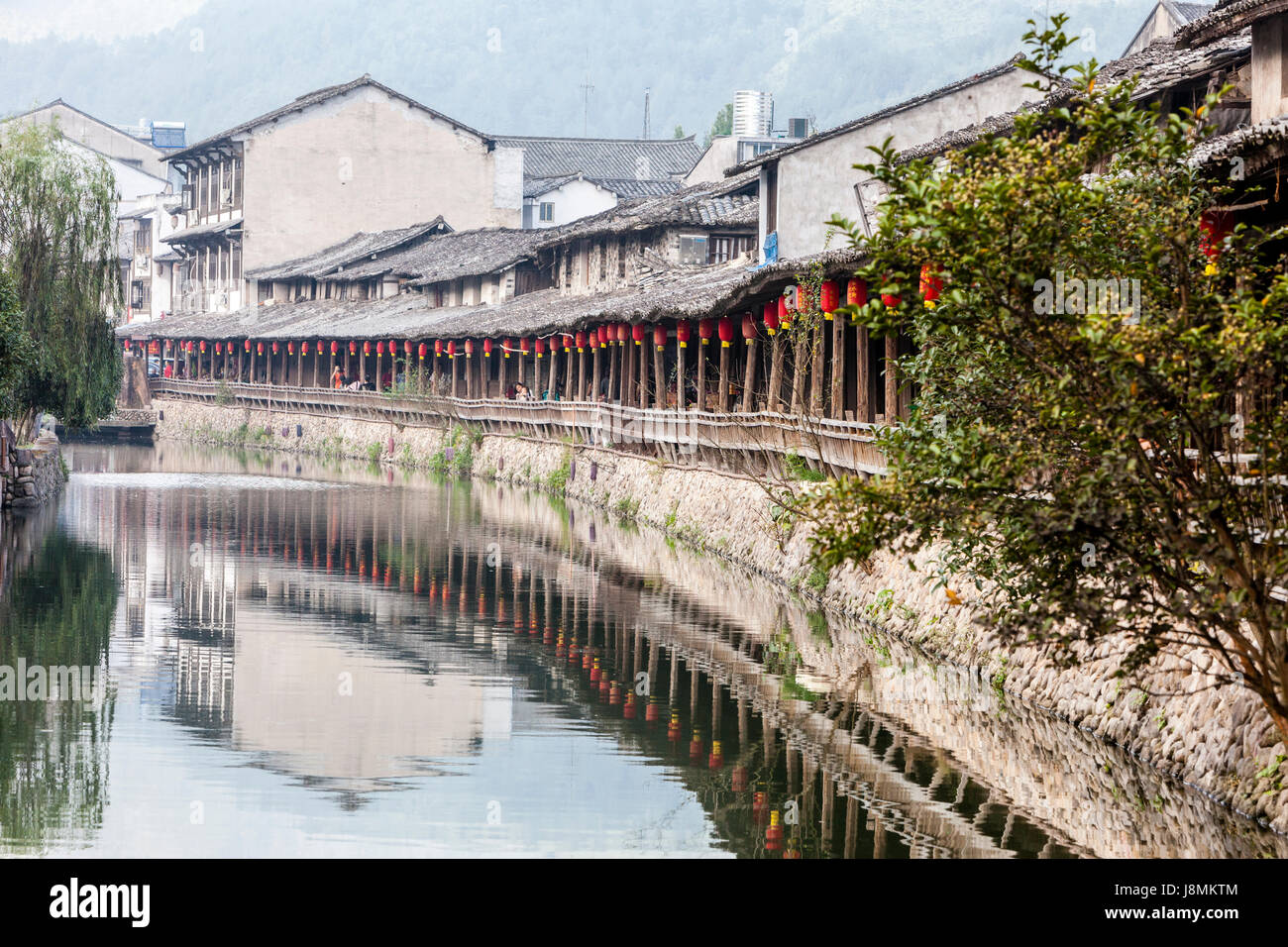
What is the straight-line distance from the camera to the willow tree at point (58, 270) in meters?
37.4

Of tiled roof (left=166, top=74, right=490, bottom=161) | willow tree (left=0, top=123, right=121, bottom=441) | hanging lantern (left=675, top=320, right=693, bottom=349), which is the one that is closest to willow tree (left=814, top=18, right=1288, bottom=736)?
hanging lantern (left=675, top=320, right=693, bottom=349)

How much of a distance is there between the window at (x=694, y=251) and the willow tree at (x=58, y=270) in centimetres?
1471

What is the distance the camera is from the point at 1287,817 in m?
11.9

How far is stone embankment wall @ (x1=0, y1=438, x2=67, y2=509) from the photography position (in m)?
35.0

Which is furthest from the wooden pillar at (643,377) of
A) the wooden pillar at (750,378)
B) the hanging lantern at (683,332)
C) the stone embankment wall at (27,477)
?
the stone embankment wall at (27,477)

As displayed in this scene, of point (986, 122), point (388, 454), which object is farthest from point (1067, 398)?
point (388, 454)

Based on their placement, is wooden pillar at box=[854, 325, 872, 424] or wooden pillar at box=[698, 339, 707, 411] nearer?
wooden pillar at box=[854, 325, 872, 424]

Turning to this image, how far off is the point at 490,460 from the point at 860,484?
38.4 m

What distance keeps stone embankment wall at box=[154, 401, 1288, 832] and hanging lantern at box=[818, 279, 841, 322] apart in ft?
9.04

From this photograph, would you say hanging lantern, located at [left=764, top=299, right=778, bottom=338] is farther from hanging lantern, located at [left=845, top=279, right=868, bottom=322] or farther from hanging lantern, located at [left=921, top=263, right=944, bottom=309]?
hanging lantern, located at [left=921, top=263, right=944, bottom=309]

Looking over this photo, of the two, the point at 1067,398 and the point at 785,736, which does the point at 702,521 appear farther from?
the point at 1067,398

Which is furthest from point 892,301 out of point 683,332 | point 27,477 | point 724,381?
point 27,477

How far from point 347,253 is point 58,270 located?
29.5 meters

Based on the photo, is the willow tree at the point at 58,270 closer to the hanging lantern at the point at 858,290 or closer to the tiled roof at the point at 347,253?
the hanging lantern at the point at 858,290
